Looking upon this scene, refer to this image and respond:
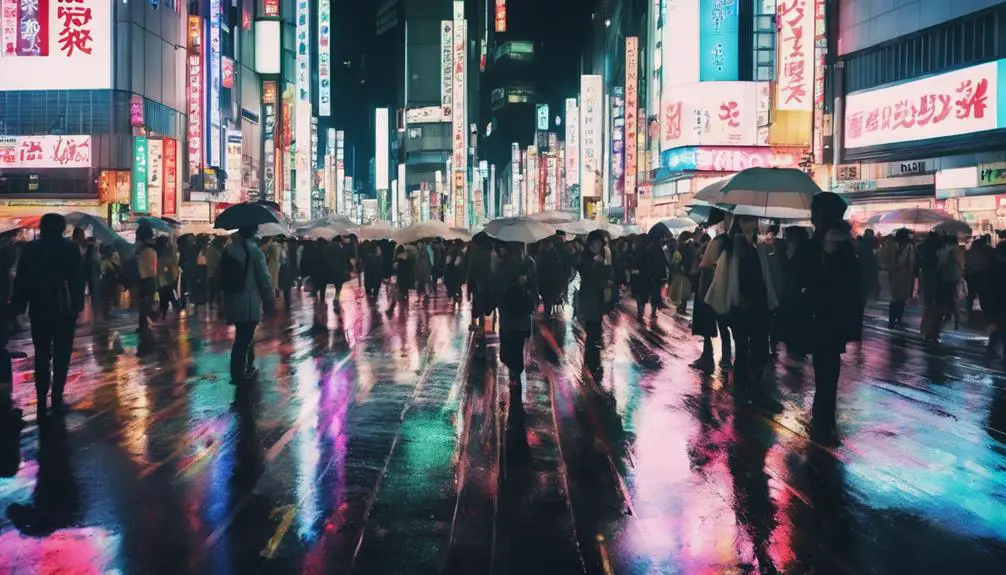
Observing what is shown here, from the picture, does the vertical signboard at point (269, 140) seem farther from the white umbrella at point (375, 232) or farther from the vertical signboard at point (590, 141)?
the white umbrella at point (375, 232)

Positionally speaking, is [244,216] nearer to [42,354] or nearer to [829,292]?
[42,354]

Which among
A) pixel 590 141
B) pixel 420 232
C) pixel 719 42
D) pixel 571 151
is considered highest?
pixel 719 42

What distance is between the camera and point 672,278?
21.4 metres

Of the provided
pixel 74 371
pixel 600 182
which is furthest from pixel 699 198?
pixel 600 182

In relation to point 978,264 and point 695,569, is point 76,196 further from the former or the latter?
point 695,569

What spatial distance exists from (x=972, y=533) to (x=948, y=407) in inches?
171

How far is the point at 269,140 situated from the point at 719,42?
37703 millimetres

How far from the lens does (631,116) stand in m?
61.2

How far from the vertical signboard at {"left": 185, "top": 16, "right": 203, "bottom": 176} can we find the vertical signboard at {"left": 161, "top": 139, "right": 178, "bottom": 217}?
4.50 m

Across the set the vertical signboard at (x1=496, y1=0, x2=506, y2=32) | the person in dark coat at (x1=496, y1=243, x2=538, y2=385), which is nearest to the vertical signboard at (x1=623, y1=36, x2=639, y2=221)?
the person in dark coat at (x1=496, y1=243, x2=538, y2=385)

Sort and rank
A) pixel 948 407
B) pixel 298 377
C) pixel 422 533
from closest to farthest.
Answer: pixel 422 533 → pixel 948 407 → pixel 298 377

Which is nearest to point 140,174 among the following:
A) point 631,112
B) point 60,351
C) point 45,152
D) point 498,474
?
point 45,152

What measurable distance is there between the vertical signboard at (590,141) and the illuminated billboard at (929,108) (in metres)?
27.3

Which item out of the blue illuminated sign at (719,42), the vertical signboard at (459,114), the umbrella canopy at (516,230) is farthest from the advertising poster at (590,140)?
the umbrella canopy at (516,230)
